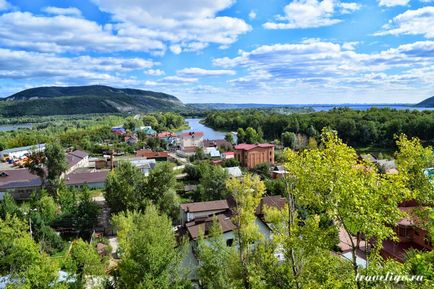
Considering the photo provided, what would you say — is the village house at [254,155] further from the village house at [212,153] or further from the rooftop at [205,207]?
the rooftop at [205,207]

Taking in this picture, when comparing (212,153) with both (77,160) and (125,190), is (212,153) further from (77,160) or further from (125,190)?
(125,190)

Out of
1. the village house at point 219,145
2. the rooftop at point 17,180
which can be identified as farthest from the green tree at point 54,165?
→ the village house at point 219,145

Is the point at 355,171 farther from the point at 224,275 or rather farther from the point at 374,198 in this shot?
the point at 224,275

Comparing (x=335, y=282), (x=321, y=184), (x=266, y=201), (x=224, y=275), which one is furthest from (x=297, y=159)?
(x=266, y=201)

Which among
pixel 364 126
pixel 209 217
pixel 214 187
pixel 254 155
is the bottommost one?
pixel 209 217

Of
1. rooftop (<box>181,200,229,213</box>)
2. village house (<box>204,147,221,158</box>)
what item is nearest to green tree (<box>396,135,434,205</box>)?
rooftop (<box>181,200,229,213</box>)

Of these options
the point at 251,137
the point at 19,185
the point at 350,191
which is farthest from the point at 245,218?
the point at 251,137
